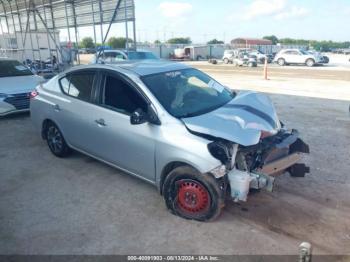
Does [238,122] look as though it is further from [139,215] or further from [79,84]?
[79,84]

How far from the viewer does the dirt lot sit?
302 centimetres

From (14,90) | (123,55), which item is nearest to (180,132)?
(14,90)

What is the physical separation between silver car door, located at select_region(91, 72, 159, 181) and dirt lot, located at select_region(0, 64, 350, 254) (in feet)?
1.53

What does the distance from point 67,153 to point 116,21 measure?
7673mm

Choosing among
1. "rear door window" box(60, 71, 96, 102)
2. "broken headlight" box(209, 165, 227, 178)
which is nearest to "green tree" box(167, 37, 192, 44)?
"rear door window" box(60, 71, 96, 102)

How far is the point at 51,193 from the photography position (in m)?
4.09

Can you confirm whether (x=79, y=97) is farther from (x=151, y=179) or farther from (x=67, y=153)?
(x=151, y=179)

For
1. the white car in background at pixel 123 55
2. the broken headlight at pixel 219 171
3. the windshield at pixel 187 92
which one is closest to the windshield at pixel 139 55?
the white car in background at pixel 123 55

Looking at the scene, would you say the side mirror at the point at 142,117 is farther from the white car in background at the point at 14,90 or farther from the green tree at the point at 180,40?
the green tree at the point at 180,40

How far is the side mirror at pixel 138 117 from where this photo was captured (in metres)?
3.41

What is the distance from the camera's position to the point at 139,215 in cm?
354

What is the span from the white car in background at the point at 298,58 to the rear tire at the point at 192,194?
27.3 meters

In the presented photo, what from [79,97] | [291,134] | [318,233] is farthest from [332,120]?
[79,97]

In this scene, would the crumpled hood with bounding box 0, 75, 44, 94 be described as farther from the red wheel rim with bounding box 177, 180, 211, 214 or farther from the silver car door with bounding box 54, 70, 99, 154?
the red wheel rim with bounding box 177, 180, 211, 214
